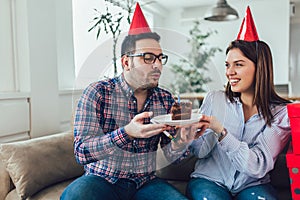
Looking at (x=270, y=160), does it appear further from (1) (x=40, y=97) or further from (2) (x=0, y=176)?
(1) (x=40, y=97)

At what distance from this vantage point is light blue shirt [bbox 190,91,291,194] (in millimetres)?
1070

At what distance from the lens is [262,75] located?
1158 millimetres

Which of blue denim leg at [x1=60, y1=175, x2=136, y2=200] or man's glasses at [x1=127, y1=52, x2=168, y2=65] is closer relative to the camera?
man's glasses at [x1=127, y1=52, x2=168, y2=65]

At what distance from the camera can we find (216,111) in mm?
1156

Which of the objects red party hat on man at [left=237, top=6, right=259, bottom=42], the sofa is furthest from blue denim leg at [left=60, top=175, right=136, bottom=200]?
red party hat on man at [left=237, top=6, right=259, bottom=42]

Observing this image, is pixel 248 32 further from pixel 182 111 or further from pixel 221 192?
pixel 221 192

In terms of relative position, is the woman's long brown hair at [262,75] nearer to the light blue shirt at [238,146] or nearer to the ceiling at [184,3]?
the light blue shirt at [238,146]

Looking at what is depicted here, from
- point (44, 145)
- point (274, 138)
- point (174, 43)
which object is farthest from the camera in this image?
point (44, 145)

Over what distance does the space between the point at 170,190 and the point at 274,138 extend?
41 centimetres

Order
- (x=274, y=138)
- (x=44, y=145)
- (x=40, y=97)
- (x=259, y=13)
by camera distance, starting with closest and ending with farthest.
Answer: (x=274, y=138), (x=44, y=145), (x=40, y=97), (x=259, y=13)

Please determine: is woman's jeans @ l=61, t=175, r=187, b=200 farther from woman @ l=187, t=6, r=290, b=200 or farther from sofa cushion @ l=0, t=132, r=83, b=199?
sofa cushion @ l=0, t=132, r=83, b=199

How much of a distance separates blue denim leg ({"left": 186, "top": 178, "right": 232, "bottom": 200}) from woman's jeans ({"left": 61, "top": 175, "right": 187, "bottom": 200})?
0.20ft

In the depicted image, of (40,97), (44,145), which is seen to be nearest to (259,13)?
(40,97)

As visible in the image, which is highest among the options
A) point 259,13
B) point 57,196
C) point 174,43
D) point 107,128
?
point 259,13
